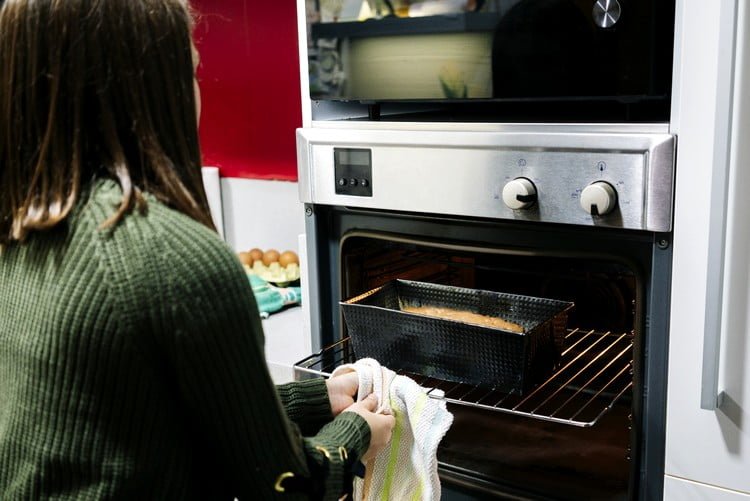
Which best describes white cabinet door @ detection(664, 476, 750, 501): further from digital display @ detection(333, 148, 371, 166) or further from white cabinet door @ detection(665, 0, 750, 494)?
digital display @ detection(333, 148, 371, 166)

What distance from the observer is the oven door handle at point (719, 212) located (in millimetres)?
995

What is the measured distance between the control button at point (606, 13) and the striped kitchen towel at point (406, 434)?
559mm

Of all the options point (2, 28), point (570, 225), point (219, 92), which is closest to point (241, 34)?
point (219, 92)

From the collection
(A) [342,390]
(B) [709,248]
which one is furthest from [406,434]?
(B) [709,248]

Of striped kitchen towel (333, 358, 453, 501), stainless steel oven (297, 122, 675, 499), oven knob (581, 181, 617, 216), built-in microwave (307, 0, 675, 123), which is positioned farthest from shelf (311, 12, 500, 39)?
striped kitchen towel (333, 358, 453, 501)

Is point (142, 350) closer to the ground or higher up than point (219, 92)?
closer to the ground

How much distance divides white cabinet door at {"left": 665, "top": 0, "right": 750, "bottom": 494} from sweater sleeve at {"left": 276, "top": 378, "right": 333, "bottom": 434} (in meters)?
0.47

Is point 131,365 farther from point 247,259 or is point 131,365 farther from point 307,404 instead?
point 247,259

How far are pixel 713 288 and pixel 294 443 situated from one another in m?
0.56

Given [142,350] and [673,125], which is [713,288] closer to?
[673,125]

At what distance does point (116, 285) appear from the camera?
0.74 metres

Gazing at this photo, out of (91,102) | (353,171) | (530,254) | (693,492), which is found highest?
(91,102)

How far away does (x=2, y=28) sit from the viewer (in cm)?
81

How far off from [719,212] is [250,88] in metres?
1.77
